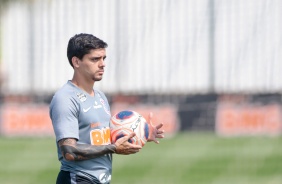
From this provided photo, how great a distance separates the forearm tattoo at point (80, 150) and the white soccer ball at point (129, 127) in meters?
0.28

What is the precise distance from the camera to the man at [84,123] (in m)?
8.46

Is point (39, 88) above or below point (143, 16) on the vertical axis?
below

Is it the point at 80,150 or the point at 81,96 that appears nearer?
the point at 80,150

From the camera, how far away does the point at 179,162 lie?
23.8m

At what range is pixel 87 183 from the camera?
873 centimetres

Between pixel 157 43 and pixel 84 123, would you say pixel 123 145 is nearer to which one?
pixel 84 123

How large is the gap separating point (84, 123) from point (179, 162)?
1529 centimetres

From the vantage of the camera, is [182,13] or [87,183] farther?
[182,13]

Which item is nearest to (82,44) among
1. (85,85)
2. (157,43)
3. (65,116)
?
(85,85)

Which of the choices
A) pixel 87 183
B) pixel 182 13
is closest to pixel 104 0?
pixel 182 13

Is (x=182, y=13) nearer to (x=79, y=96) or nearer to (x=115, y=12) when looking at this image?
(x=115, y=12)

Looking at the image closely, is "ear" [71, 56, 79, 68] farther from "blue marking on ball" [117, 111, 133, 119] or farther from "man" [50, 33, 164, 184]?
"blue marking on ball" [117, 111, 133, 119]

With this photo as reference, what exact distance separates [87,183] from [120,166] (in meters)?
14.2

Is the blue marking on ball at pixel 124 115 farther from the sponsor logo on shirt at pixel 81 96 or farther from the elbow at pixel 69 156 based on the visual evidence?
the elbow at pixel 69 156
